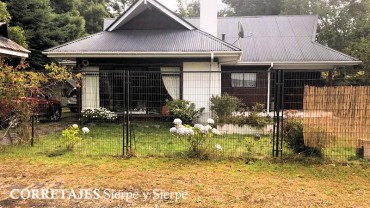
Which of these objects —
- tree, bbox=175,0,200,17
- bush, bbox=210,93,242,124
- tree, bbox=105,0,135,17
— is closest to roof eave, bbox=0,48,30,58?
Result: bush, bbox=210,93,242,124

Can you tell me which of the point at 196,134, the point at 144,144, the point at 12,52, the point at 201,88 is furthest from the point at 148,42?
the point at 196,134

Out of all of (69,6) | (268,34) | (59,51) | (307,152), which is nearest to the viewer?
(307,152)

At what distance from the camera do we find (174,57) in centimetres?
1134

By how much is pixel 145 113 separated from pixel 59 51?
15.2 ft

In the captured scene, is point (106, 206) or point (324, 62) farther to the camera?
point (324, 62)

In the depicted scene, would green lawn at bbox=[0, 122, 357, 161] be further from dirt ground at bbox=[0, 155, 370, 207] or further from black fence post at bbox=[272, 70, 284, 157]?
dirt ground at bbox=[0, 155, 370, 207]

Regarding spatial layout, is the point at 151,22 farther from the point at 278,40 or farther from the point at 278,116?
the point at 278,116

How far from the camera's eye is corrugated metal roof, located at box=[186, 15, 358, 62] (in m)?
13.5

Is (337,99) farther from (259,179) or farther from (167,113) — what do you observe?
(167,113)

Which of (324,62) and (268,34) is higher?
(268,34)

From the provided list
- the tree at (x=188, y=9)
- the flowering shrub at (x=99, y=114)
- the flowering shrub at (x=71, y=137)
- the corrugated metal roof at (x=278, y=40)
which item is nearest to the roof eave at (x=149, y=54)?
the flowering shrub at (x=99, y=114)

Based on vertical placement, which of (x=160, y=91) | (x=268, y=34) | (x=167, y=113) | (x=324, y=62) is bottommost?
(x=167, y=113)

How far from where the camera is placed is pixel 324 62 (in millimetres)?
12719

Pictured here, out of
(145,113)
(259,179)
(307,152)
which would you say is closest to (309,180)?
(259,179)
